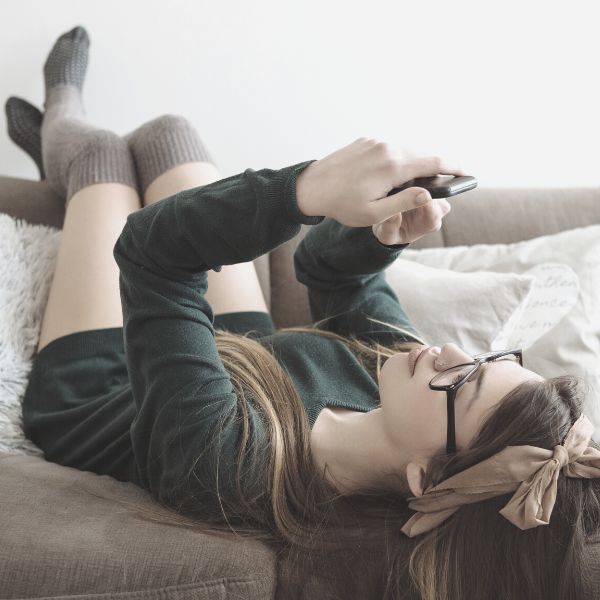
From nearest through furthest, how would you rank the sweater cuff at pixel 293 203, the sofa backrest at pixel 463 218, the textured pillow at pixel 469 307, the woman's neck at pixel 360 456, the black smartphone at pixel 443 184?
the black smartphone at pixel 443 184 < the sweater cuff at pixel 293 203 < the woman's neck at pixel 360 456 < the textured pillow at pixel 469 307 < the sofa backrest at pixel 463 218

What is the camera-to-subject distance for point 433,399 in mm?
969

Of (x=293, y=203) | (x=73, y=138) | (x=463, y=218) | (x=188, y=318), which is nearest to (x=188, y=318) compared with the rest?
(x=188, y=318)

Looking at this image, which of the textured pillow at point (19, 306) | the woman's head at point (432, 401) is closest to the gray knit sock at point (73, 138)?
the textured pillow at point (19, 306)

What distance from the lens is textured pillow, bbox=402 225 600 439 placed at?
1.38m

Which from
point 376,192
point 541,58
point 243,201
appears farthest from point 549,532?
point 541,58

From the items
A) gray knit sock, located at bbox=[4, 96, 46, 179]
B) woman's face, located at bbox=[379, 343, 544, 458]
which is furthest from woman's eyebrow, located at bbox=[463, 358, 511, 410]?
gray knit sock, located at bbox=[4, 96, 46, 179]

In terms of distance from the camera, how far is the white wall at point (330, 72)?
1.93m

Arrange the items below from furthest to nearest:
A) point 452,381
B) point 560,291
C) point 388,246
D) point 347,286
A: point 560,291 < point 347,286 < point 388,246 < point 452,381

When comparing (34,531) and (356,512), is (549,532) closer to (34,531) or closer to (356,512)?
(356,512)

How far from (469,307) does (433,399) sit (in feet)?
1.44

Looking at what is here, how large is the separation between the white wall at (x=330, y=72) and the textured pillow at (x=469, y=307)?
669 millimetres

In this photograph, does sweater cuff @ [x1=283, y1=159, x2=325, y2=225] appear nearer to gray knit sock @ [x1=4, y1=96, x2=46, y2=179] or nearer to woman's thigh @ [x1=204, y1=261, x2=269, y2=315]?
woman's thigh @ [x1=204, y1=261, x2=269, y2=315]

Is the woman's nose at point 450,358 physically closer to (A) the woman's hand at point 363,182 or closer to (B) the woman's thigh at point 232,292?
(A) the woman's hand at point 363,182

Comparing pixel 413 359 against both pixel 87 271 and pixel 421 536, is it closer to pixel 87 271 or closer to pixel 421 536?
pixel 421 536
